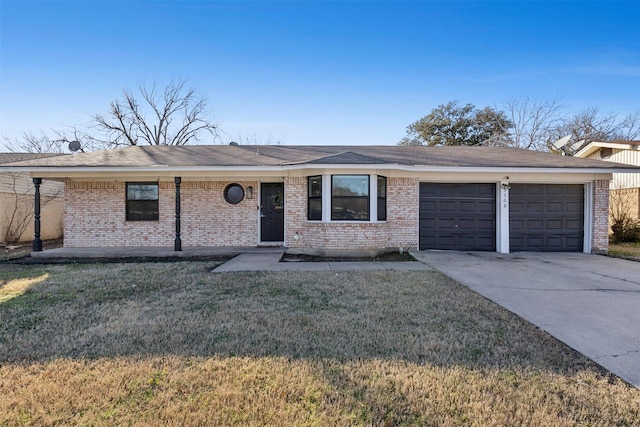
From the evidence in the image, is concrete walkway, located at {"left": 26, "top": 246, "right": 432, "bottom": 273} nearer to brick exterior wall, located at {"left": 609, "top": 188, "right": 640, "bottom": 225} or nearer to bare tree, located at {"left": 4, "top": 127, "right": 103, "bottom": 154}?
brick exterior wall, located at {"left": 609, "top": 188, "right": 640, "bottom": 225}

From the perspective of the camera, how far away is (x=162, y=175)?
10062mm

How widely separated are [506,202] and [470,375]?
346 inches

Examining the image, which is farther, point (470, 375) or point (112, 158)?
point (112, 158)

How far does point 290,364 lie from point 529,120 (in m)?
30.3

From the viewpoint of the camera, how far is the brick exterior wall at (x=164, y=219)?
34.3ft

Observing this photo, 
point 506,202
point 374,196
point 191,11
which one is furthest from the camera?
point 191,11

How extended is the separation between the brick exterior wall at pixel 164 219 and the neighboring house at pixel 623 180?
621 inches

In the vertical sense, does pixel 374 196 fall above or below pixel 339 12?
below

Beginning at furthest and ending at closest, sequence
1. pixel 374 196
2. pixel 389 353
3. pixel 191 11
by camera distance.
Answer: pixel 191 11
pixel 374 196
pixel 389 353

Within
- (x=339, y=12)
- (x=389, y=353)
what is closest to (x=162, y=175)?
(x=339, y=12)

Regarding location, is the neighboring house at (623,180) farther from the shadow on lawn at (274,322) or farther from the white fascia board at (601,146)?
the shadow on lawn at (274,322)

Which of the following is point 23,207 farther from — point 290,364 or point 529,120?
point 529,120

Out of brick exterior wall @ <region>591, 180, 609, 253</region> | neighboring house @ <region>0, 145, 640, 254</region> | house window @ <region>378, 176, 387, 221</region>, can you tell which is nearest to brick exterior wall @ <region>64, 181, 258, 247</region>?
neighboring house @ <region>0, 145, 640, 254</region>

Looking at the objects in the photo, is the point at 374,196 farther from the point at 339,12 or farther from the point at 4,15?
the point at 4,15
